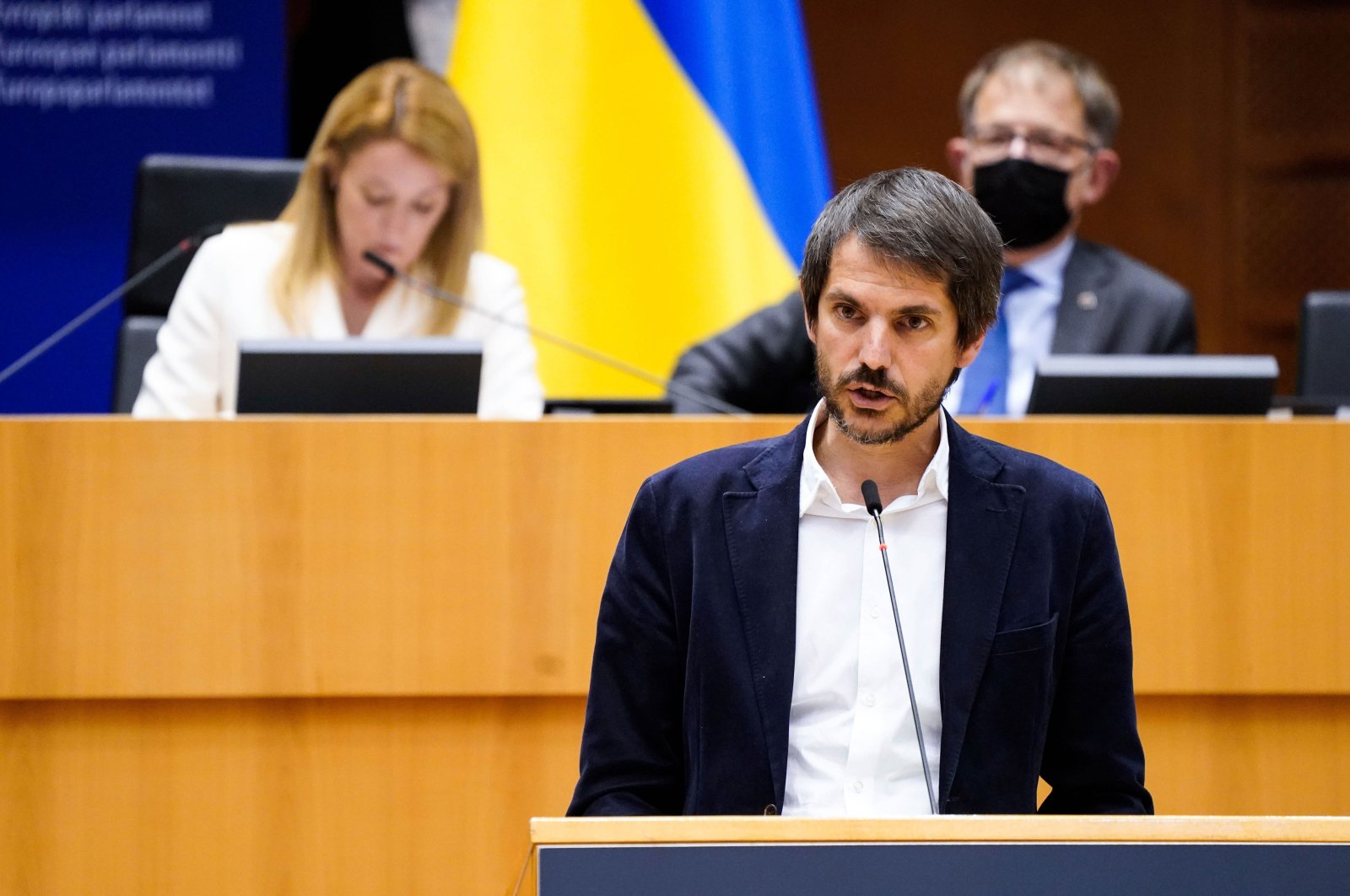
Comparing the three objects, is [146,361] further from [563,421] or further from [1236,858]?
[1236,858]

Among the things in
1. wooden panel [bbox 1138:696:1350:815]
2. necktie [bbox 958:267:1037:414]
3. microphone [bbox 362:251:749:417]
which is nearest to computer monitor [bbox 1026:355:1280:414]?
wooden panel [bbox 1138:696:1350:815]

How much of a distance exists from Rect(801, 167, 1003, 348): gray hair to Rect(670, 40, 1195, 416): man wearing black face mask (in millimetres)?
1476

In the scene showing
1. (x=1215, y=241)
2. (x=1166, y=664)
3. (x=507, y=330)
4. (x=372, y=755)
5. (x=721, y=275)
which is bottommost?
(x=372, y=755)

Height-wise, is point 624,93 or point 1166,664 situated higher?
point 624,93

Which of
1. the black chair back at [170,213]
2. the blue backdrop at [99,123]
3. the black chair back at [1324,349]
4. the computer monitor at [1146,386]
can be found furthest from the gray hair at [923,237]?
the blue backdrop at [99,123]

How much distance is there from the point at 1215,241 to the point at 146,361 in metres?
3.44

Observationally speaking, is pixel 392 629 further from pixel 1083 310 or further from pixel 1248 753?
pixel 1083 310

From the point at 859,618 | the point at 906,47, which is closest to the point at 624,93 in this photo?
the point at 906,47

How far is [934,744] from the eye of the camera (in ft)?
4.92

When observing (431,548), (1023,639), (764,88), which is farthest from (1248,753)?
(764,88)

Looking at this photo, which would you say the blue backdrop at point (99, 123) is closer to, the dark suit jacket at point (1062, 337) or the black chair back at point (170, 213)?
the black chair back at point (170, 213)

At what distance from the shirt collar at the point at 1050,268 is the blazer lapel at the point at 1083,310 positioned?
0.02 metres

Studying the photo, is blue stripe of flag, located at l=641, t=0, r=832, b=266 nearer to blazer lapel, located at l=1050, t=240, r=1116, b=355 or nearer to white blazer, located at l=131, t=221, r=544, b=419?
blazer lapel, located at l=1050, t=240, r=1116, b=355

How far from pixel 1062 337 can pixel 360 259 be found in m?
1.36
